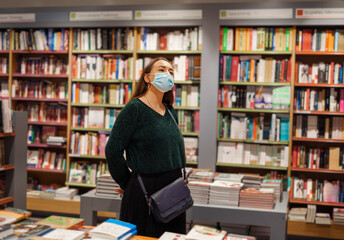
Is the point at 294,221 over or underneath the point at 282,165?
underneath

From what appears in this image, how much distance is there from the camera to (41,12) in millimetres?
5625

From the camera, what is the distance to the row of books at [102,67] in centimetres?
546

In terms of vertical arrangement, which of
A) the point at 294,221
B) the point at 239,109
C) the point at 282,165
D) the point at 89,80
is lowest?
the point at 294,221

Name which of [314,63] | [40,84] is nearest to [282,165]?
[314,63]

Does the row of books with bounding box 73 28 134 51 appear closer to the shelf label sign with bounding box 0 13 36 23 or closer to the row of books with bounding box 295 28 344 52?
the shelf label sign with bounding box 0 13 36 23

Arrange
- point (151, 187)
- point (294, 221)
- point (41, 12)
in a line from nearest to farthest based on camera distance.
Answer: point (151, 187) < point (294, 221) < point (41, 12)

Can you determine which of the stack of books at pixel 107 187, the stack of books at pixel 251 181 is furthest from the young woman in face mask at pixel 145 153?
the stack of books at pixel 251 181

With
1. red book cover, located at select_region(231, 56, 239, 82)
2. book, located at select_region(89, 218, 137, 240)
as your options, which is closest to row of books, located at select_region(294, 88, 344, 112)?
red book cover, located at select_region(231, 56, 239, 82)

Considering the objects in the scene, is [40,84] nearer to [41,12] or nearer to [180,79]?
[41,12]

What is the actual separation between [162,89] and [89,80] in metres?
3.16

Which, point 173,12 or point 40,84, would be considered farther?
point 40,84

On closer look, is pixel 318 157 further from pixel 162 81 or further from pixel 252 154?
pixel 162 81

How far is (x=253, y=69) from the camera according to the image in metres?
5.12

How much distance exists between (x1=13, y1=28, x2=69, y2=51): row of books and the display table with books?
3040 mm
